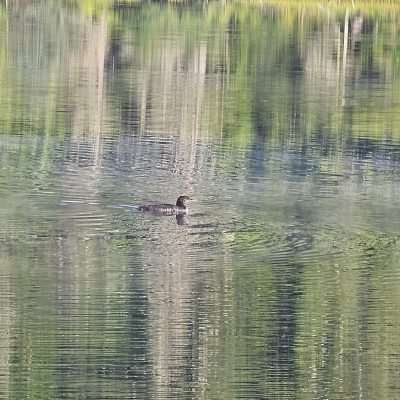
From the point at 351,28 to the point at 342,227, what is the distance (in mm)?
36740

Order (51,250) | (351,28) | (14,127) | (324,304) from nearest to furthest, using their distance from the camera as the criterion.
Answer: (324,304)
(51,250)
(14,127)
(351,28)

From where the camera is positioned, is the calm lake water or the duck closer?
the calm lake water

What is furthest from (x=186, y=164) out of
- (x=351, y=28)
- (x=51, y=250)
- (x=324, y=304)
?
(x=351, y=28)

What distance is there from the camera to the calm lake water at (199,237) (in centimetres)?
1402

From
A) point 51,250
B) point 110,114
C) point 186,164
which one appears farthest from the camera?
point 110,114

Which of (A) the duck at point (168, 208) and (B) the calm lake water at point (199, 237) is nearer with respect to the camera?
(B) the calm lake water at point (199, 237)

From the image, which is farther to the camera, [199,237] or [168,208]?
[168,208]

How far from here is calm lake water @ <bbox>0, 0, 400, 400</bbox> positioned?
14016 millimetres

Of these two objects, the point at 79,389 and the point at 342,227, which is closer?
the point at 79,389

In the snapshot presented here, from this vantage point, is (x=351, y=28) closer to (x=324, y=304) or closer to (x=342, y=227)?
(x=342, y=227)

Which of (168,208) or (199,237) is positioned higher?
(168,208)

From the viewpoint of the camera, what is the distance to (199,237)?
1888 centimetres

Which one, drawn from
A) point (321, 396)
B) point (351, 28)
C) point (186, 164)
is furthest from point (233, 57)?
point (321, 396)

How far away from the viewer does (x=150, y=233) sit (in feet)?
62.7
